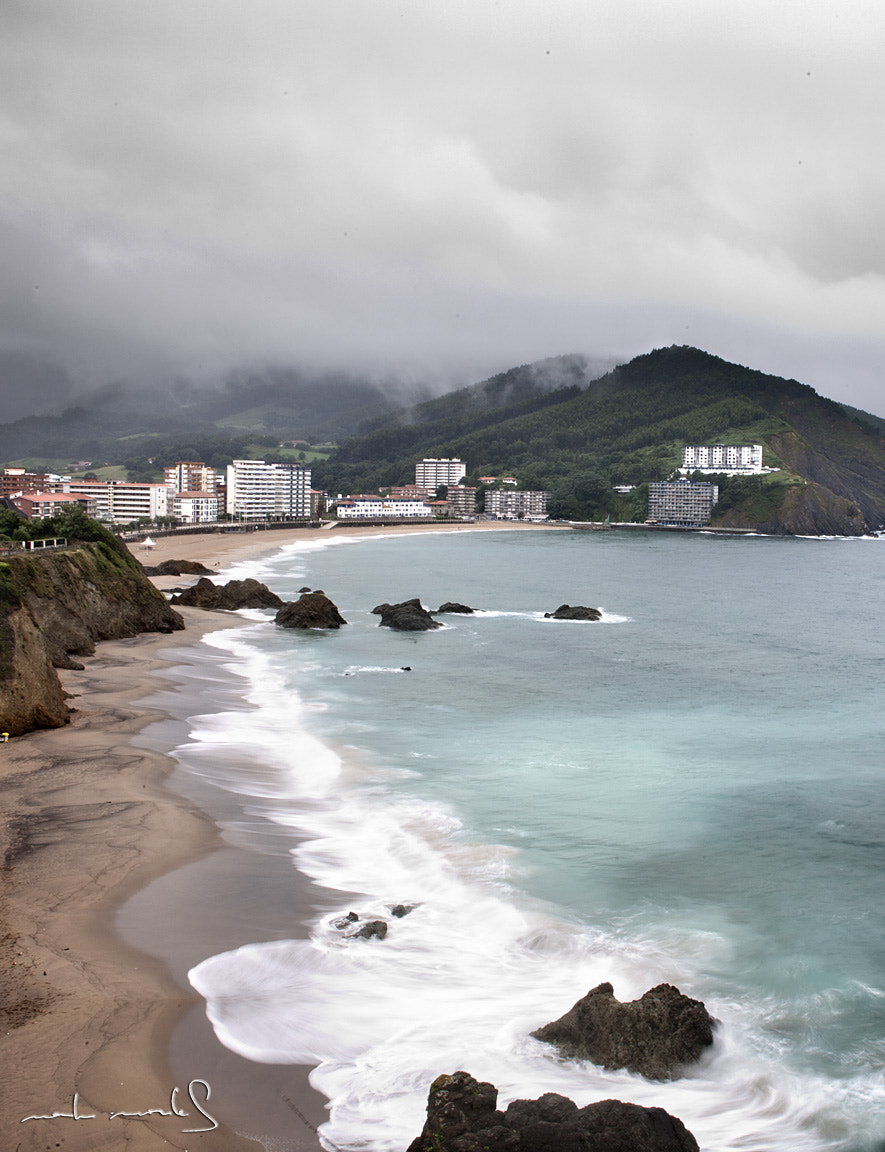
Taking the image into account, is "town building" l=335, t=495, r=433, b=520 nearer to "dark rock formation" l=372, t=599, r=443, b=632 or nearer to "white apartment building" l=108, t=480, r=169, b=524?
"white apartment building" l=108, t=480, r=169, b=524

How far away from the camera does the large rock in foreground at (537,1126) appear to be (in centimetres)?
712

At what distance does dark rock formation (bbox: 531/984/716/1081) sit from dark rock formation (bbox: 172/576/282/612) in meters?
39.5

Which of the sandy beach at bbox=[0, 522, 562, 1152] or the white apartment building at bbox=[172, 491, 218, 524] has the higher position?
the white apartment building at bbox=[172, 491, 218, 524]

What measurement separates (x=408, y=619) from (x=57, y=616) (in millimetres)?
16982

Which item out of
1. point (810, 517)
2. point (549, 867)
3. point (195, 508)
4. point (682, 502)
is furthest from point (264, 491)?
point (549, 867)

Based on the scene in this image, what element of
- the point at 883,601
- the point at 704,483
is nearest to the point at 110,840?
the point at 883,601

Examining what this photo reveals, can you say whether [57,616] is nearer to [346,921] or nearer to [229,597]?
[229,597]

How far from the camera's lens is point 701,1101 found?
883 centimetres

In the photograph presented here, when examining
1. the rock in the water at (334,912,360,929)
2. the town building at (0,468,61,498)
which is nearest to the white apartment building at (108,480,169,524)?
the town building at (0,468,61,498)

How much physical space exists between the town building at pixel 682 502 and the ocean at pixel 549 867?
506 ft

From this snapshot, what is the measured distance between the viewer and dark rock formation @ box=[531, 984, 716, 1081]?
9133 millimetres

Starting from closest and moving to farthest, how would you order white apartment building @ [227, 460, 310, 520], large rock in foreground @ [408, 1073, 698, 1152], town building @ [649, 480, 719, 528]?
large rock in foreground @ [408, 1073, 698, 1152] < white apartment building @ [227, 460, 310, 520] < town building @ [649, 480, 719, 528]

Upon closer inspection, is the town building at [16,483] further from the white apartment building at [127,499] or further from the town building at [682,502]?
the town building at [682,502]

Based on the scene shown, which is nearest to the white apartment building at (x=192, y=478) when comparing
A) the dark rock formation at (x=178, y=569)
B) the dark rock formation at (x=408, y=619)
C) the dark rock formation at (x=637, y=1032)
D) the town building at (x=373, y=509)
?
the town building at (x=373, y=509)
